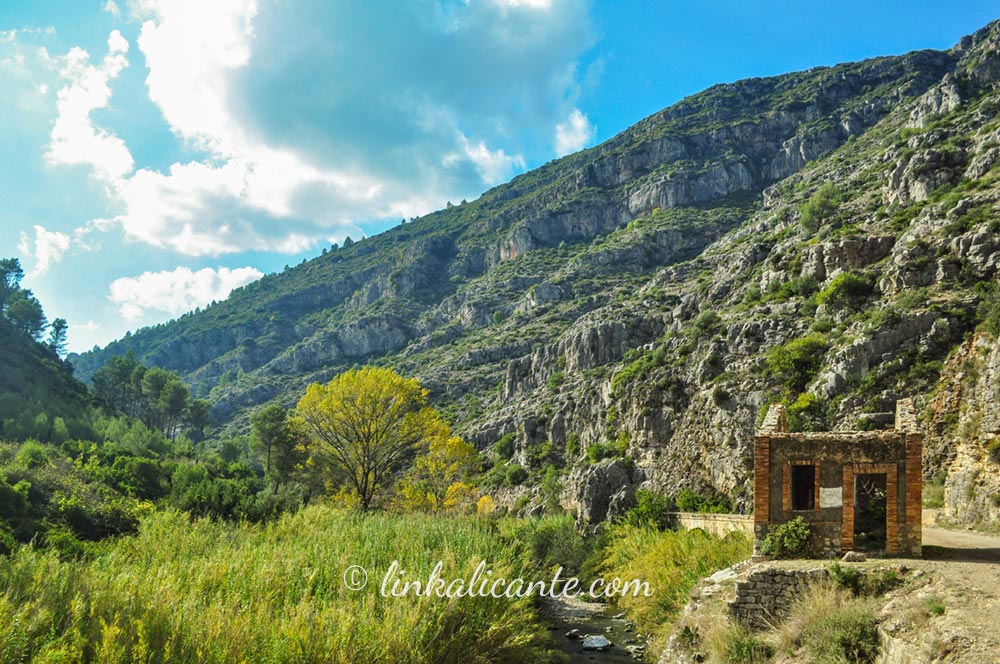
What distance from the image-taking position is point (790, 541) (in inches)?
564

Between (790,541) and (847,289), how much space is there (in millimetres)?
34294

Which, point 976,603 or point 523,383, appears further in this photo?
point 523,383

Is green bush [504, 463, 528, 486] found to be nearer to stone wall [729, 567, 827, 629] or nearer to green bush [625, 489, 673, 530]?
green bush [625, 489, 673, 530]

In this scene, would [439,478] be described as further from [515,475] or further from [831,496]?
[831,496]

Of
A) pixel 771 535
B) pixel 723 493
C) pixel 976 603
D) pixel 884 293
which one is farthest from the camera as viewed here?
pixel 884 293

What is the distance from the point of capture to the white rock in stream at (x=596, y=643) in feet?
65.2

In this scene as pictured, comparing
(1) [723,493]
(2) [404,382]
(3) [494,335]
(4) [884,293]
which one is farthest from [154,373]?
(4) [884,293]

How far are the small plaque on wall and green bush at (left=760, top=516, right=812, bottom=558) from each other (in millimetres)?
713

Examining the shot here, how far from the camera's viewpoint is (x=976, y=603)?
995 cm

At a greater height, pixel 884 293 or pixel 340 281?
pixel 340 281

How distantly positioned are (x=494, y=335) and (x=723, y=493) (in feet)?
233

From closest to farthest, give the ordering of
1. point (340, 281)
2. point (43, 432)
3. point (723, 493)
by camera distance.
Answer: point (723, 493), point (43, 432), point (340, 281)

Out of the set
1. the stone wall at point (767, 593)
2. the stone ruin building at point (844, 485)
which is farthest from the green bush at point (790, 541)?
the stone wall at point (767, 593)

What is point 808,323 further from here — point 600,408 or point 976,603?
point 976,603
